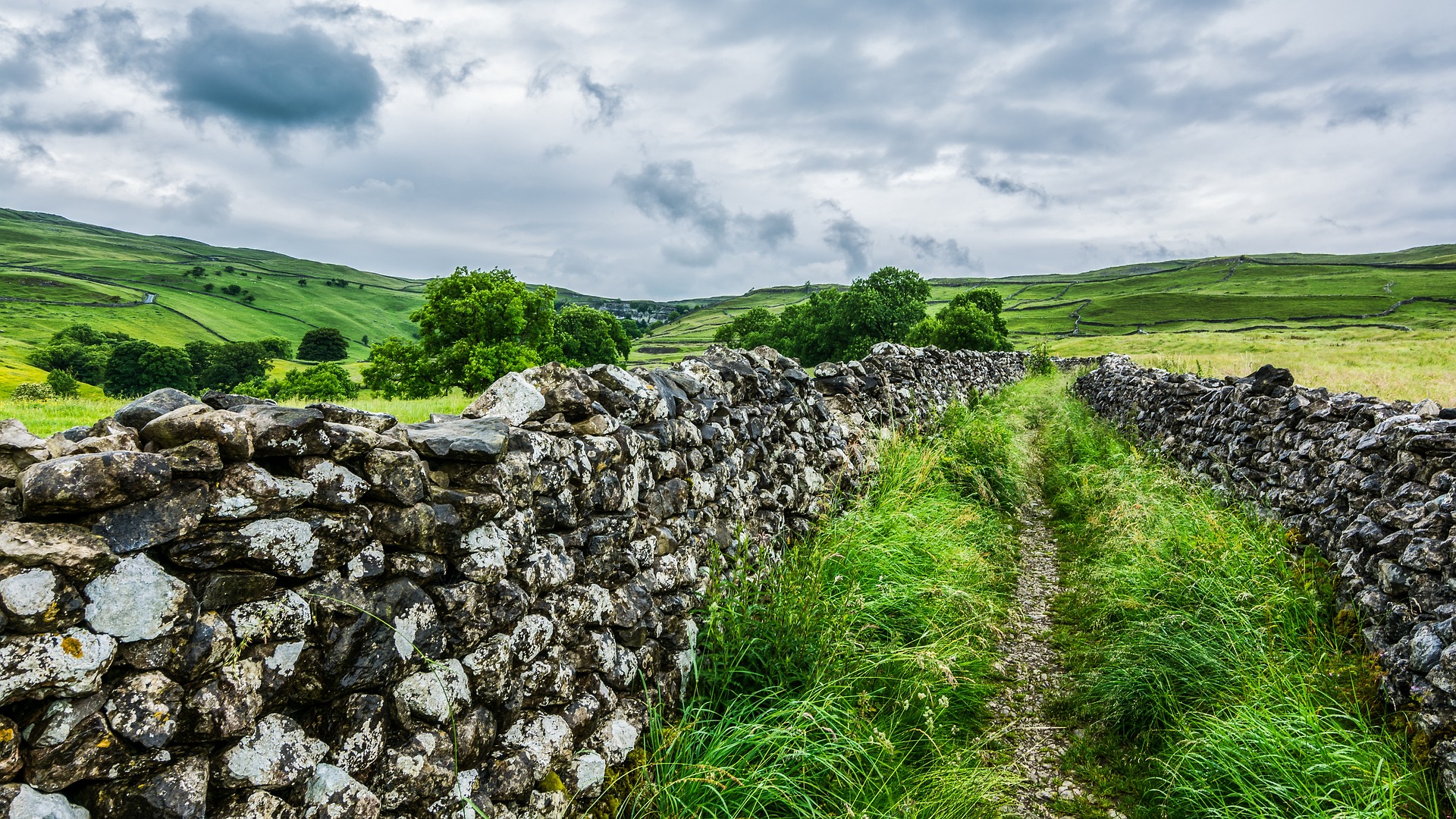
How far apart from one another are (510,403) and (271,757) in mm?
2028

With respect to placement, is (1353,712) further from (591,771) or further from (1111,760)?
(591,771)

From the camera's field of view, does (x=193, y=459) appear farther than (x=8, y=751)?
Yes

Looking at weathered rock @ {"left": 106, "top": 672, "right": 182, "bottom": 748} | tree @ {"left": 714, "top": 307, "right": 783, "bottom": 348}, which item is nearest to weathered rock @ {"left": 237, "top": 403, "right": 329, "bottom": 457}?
weathered rock @ {"left": 106, "top": 672, "right": 182, "bottom": 748}

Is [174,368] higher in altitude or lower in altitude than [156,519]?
lower

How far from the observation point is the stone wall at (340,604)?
1910mm

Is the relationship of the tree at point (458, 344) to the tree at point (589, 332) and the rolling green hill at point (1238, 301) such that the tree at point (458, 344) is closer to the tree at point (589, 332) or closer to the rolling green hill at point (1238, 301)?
the tree at point (589, 332)

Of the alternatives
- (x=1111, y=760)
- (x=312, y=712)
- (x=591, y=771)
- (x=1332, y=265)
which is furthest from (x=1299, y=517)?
(x=1332, y=265)

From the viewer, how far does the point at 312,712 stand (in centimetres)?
249

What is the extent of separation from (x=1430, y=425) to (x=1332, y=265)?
182972mm

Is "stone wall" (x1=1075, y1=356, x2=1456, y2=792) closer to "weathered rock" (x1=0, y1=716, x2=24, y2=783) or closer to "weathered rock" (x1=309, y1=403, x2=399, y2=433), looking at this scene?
"weathered rock" (x1=309, y1=403, x2=399, y2=433)

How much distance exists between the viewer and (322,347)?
75.1 metres

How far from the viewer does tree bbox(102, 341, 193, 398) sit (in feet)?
95.0

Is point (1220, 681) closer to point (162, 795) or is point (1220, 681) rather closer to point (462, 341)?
point (162, 795)

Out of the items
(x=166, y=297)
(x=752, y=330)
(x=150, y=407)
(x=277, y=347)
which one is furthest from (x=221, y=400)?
(x=166, y=297)
